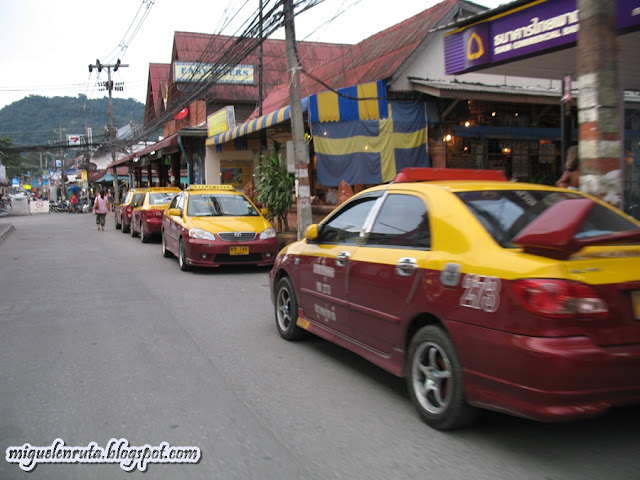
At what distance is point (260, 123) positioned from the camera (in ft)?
52.2

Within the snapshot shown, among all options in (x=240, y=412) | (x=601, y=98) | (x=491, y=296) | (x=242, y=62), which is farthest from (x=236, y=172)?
(x=491, y=296)

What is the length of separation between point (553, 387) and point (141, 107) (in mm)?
74106

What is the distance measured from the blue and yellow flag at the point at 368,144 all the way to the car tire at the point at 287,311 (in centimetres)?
742

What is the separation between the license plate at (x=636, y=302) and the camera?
3.24m

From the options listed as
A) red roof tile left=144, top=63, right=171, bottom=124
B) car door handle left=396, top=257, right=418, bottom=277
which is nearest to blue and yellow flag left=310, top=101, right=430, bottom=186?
car door handle left=396, top=257, right=418, bottom=277

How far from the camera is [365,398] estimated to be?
4480 mm

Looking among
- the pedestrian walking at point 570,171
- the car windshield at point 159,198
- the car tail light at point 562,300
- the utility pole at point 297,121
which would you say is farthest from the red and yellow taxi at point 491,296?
the car windshield at point 159,198

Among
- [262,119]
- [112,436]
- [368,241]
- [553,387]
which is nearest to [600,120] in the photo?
[368,241]

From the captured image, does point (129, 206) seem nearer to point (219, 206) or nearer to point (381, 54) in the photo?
point (219, 206)

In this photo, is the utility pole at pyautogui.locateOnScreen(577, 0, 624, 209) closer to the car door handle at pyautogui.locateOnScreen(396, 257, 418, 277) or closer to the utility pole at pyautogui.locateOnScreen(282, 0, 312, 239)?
the car door handle at pyautogui.locateOnScreen(396, 257, 418, 277)

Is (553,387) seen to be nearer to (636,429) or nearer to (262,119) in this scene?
(636,429)

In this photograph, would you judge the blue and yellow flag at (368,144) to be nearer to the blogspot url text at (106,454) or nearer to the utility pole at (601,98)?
the utility pole at (601,98)

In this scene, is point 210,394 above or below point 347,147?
below

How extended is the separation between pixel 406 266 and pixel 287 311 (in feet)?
7.93
